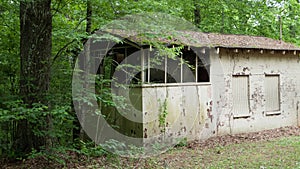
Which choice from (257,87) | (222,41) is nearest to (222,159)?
(222,41)

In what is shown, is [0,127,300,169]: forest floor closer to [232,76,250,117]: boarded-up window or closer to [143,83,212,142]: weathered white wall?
[143,83,212,142]: weathered white wall

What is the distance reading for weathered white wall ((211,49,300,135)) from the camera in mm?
9570

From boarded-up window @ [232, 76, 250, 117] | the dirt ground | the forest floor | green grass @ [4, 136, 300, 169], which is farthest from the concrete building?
green grass @ [4, 136, 300, 169]

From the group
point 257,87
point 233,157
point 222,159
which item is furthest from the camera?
point 257,87

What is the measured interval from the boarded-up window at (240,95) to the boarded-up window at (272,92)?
3.14ft

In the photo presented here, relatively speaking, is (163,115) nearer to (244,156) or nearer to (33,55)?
(244,156)

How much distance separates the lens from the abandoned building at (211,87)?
26.3ft

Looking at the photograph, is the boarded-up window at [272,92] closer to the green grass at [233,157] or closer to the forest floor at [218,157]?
the forest floor at [218,157]

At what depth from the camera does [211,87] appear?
927 cm

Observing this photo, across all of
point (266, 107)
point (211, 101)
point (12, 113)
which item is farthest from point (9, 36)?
point (266, 107)

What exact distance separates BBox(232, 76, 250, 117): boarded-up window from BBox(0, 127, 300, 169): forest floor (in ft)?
3.09

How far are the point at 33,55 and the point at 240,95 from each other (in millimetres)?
6399

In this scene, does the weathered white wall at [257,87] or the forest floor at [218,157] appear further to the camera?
the weathered white wall at [257,87]

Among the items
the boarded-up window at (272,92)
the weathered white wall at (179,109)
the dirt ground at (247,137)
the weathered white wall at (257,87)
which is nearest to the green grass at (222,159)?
the dirt ground at (247,137)
